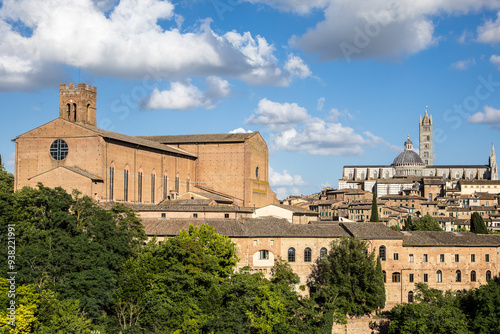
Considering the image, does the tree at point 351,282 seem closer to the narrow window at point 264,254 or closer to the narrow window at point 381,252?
the narrow window at point 381,252

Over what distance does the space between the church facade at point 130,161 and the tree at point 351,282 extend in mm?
18305

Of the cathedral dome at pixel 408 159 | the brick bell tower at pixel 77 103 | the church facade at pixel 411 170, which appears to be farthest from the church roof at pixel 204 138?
the cathedral dome at pixel 408 159

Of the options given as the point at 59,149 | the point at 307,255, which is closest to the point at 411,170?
the point at 59,149

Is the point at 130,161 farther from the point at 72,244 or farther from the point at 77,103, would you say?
the point at 72,244

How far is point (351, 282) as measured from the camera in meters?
38.9

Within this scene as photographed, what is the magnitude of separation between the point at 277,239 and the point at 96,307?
40.4ft

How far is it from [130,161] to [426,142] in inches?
5888

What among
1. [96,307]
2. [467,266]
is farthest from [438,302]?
[96,307]

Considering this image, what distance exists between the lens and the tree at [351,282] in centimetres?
3825

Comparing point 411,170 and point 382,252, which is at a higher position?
point 411,170

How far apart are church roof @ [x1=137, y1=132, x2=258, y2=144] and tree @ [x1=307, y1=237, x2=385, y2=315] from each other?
83.4 feet

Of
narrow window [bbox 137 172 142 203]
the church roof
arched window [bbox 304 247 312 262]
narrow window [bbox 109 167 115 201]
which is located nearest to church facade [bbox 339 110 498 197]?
the church roof

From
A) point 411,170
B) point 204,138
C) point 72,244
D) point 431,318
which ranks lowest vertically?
point 431,318

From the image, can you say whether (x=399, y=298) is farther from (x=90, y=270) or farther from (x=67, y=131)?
(x=67, y=131)
